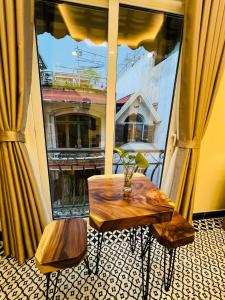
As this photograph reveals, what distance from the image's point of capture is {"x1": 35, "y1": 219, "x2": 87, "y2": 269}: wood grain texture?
101cm

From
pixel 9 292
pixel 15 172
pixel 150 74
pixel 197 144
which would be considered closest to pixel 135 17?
pixel 150 74

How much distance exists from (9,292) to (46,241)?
1.95 ft

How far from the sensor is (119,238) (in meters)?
1.90

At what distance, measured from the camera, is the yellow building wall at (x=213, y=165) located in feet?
6.39

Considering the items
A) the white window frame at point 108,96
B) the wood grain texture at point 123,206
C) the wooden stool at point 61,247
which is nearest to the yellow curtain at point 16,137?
the white window frame at point 108,96

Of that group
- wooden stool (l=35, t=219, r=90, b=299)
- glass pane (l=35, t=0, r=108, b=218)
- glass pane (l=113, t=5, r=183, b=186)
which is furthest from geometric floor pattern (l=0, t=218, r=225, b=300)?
glass pane (l=113, t=5, r=183, b=186)

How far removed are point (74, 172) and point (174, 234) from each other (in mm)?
1254

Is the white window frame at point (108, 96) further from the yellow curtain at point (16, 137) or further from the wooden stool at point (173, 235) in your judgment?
the wooden stool at point (173, 235)

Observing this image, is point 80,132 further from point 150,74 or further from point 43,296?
point 43,296

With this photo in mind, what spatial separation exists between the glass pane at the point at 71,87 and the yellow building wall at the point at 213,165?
1.21m

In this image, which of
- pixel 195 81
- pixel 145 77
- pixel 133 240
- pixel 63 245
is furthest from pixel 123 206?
pixel 145 77

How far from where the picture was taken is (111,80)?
168 cm

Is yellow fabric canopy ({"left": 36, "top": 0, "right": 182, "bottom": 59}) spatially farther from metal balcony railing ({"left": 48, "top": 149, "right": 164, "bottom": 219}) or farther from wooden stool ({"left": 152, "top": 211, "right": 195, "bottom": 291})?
wooden stool ({"left": 152, "top": 211, "right": 195, "bottom": 291})

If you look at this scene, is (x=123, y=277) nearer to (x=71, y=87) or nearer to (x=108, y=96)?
(x=108, y=96)
